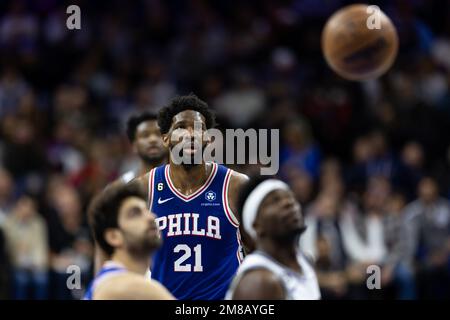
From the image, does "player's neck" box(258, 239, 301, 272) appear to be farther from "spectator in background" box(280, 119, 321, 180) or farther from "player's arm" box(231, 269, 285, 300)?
"spectator in background" box(280, 119, 321, 180)

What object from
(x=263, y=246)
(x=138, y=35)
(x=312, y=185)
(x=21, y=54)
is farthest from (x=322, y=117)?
(x=263, y=246)

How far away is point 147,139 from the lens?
880cm

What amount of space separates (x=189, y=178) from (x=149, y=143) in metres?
1.41

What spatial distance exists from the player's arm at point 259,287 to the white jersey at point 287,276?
0.16ft

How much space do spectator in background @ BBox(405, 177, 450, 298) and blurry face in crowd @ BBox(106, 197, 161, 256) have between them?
7391 millimetres

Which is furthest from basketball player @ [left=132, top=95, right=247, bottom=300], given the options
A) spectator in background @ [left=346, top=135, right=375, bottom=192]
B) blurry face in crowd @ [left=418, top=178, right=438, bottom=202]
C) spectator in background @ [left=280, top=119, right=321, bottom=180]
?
spectator in background @ [left=280, top=119, right=321, bottom=180]

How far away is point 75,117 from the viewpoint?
47.7 ft

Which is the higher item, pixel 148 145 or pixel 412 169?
pixel 412 169

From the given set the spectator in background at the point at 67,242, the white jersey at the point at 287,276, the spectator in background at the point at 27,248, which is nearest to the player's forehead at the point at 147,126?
the spectator in background at the point at 67,242

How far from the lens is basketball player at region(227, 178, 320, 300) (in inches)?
→ 204

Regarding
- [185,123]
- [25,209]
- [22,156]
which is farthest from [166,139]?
[22,156]

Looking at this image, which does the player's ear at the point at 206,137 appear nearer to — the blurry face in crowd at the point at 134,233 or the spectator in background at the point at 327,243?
the blurry face in crowd at the point at 134,233

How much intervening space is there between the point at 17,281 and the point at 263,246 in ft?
21.4

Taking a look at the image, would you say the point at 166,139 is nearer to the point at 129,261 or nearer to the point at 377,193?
the point at 129,261
